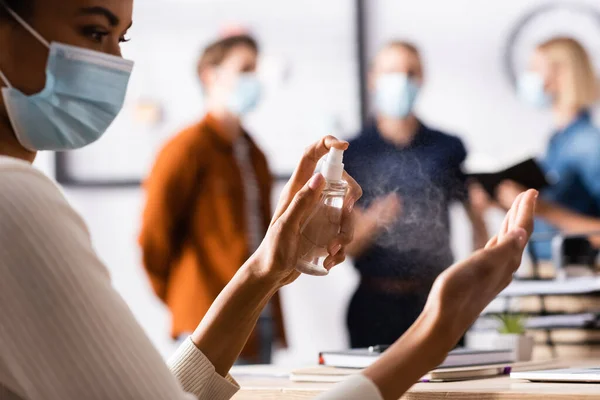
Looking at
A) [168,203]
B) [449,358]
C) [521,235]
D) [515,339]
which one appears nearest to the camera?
[521,235]

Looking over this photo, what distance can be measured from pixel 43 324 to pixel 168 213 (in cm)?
208

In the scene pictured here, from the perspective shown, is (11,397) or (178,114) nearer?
(11,397)

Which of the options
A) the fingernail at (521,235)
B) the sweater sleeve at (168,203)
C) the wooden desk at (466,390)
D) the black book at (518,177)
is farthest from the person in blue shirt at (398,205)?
the sweater sleeve at (168,203)

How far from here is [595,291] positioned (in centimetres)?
196

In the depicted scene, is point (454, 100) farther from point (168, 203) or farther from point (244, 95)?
point (168, 203)

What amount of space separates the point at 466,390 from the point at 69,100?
23.4 inches

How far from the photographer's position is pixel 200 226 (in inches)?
113

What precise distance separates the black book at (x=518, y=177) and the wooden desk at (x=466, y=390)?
4.47 ft

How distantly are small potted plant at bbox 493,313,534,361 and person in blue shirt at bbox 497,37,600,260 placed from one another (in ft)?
5.11

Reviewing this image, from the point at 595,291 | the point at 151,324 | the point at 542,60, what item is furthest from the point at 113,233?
the point at 595,291

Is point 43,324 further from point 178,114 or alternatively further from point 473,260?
point 178,114

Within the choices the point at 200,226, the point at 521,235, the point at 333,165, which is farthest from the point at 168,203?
the point at 521,235

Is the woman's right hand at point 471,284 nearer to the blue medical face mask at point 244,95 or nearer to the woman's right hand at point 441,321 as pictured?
the woman's right hand at point 441,321

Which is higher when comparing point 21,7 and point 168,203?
point 21,7
